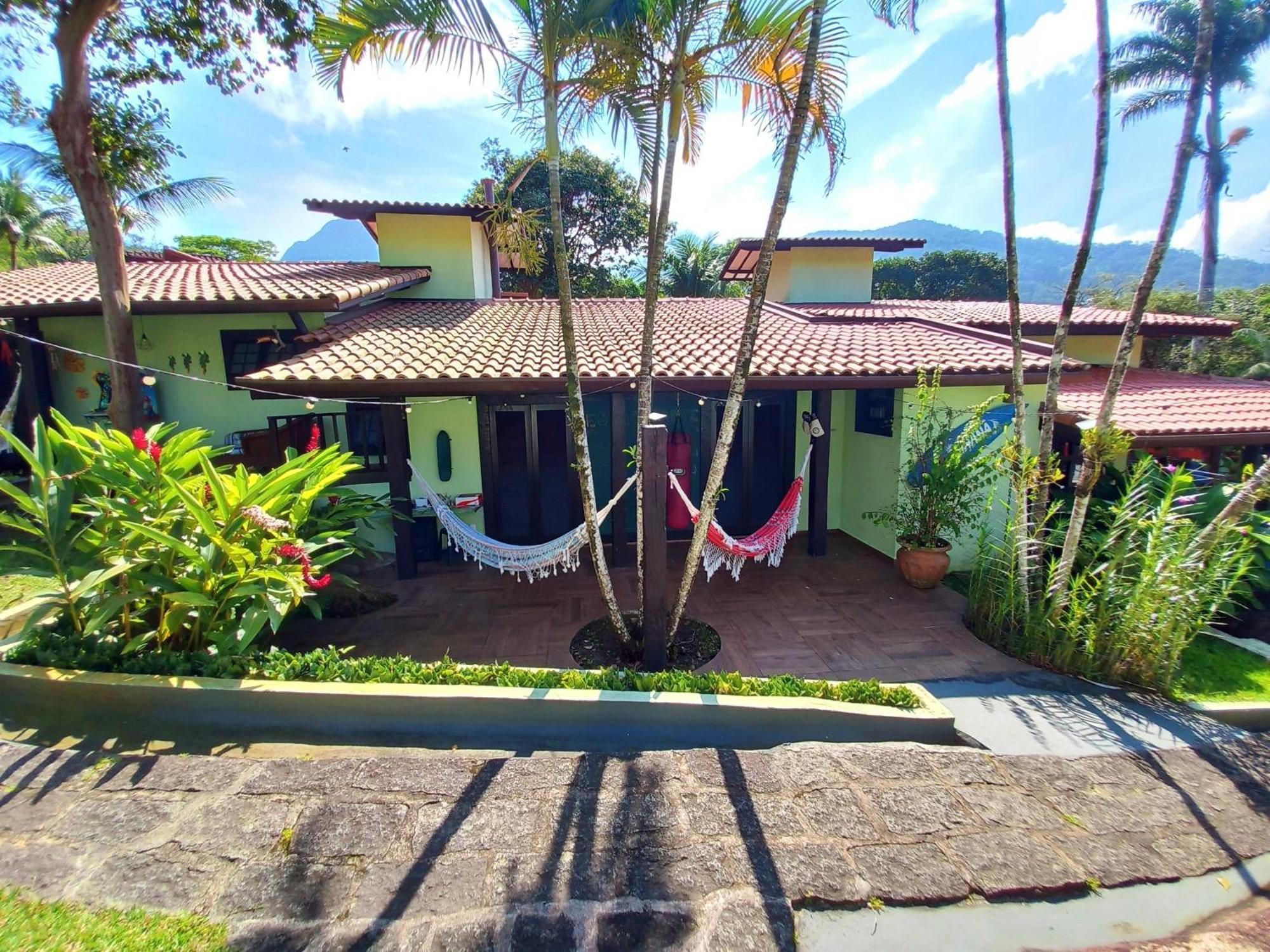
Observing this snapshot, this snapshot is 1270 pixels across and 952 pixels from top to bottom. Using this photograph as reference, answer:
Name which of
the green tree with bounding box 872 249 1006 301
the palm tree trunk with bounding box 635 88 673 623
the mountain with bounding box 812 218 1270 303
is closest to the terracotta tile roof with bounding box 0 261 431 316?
the palm tree trunk with bounding box 635 88 673 623

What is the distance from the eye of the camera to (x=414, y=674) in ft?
11.6

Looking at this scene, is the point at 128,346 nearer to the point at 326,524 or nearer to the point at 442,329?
the point at 442,329

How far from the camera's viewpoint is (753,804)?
276cm

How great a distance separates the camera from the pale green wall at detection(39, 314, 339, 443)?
7.52 m

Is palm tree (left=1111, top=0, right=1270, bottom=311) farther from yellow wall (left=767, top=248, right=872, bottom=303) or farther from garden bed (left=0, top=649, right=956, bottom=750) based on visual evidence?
garden bed (left=0, top=649, right=956, bottom=750)

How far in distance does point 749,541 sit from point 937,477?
1850 millimetres

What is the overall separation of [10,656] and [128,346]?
447 centimetres

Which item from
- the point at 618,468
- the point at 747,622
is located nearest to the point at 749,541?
the point at 747,622

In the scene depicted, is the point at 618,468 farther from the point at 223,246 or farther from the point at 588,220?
the point at 223,246

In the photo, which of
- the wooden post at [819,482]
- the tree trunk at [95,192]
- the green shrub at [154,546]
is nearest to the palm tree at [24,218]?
the tree trunk at [95,192]

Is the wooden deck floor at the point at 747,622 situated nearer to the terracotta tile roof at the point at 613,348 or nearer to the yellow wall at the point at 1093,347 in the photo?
the terracotta tile roof at the point at 613,348

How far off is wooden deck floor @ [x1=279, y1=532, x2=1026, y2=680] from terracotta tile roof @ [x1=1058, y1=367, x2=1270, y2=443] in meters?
2.60

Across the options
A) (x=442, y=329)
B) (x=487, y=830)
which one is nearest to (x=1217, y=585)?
(x=487, y=830)

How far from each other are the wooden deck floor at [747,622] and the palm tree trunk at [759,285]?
92 centimetres
